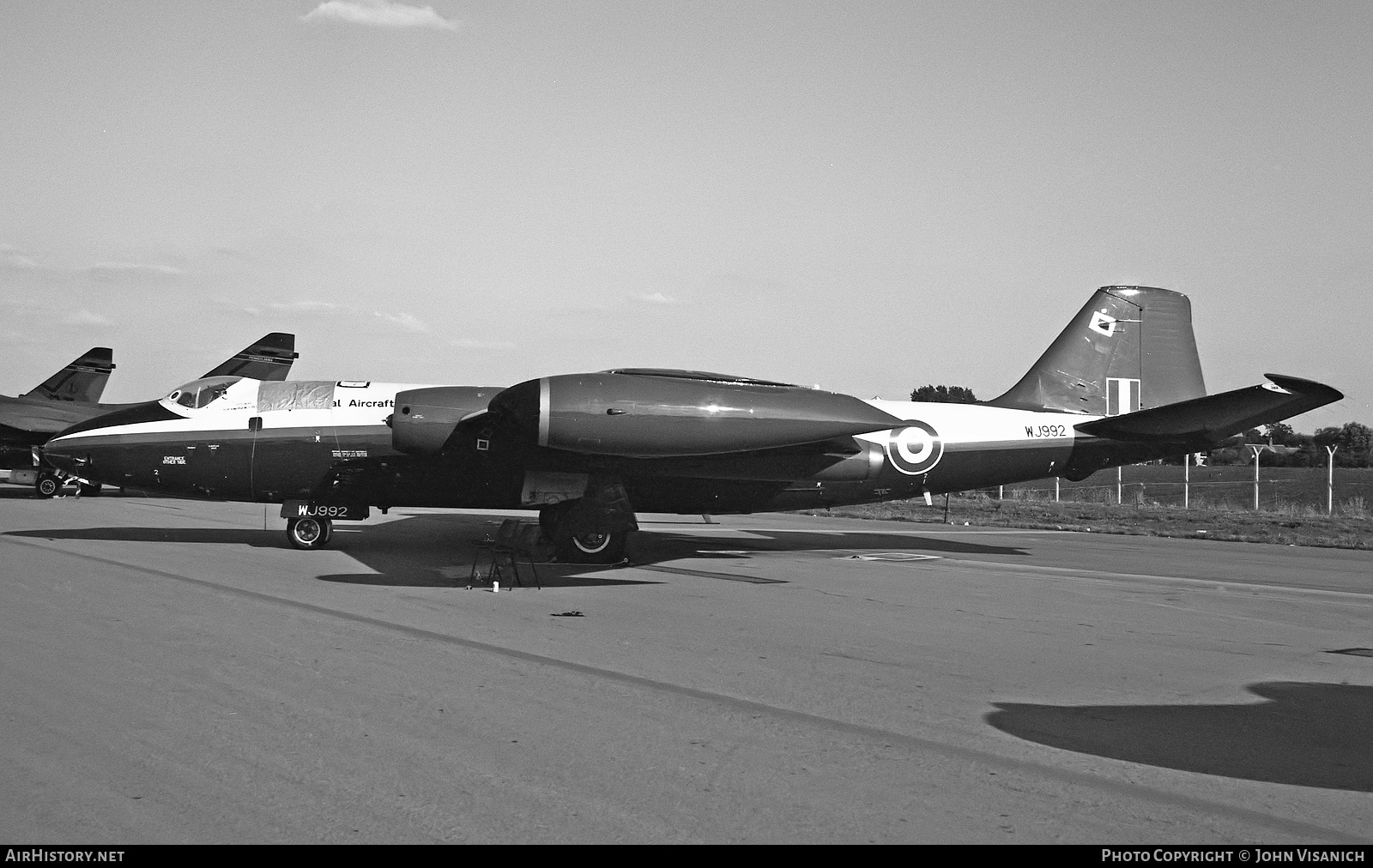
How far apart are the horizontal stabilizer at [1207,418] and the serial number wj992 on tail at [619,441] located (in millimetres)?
30

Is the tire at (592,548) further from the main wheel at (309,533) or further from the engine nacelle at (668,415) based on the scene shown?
the main wheel at (309,533)

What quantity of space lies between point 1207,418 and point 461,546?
486 inches

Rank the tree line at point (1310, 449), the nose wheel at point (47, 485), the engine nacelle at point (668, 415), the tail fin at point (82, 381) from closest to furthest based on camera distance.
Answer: the engine nacelle at point (668, 415)
the nose wheel at point (47, 485)
the tail fin at point (82, 381)
the tree line at point (1310, 449)

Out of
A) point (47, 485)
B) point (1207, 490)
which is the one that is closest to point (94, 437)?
point (47, 485)

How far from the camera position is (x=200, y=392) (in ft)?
56.3

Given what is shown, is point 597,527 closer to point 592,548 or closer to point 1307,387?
A: point 592,548

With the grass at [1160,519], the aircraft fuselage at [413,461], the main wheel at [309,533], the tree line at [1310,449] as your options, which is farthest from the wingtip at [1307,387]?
the tree line at [1310,449]

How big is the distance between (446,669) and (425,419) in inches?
329

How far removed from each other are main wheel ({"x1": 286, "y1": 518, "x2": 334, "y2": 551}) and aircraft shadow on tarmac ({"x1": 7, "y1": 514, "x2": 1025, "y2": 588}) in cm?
38

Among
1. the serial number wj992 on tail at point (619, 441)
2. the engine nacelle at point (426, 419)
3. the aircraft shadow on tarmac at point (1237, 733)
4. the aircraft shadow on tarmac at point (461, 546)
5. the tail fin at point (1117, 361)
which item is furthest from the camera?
the tail fin at point (1117, 361)

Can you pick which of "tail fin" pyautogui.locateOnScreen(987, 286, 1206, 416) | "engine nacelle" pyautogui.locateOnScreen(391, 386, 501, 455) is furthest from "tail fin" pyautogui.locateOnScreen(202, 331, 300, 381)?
"tail fin" pyautogui.locateOnScreen(987, 286, 1206, 416)

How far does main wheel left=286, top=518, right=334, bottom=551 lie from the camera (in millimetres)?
16656

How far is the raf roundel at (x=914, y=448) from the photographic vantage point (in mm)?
17281

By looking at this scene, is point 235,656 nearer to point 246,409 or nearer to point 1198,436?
point 246,409
